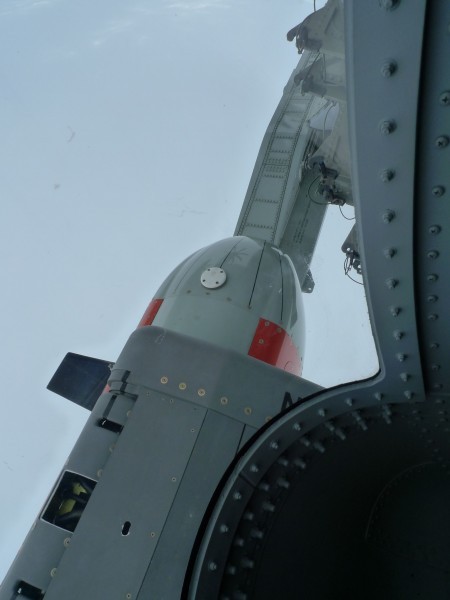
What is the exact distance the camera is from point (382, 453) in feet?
7.73

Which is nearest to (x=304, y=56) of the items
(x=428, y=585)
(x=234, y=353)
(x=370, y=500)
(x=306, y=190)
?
(x=306, y=190)

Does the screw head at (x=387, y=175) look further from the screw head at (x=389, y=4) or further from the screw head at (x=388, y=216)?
the screw head at (x=389, y=4)

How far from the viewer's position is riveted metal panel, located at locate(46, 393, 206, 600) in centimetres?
251

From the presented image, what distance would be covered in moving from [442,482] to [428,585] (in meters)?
0.56

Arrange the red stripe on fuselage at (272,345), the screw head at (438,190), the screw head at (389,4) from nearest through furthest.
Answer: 1. the screw head at (389,4)
2. the screw head at (438,190)
3. the red stripe on fuselage at (272,345)

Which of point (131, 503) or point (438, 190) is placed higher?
point (438, 190)

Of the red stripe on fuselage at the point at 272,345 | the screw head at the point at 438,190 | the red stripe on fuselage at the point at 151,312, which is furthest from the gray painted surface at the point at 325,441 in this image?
the red stripe on fuselage at the point at 151,312

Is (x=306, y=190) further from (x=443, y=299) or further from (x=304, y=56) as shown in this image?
(x=443, y=299)

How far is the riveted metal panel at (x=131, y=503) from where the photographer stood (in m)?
2.51

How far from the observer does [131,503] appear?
2.71 m

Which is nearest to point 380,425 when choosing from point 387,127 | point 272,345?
point 387,127

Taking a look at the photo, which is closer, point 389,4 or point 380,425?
point 389,4

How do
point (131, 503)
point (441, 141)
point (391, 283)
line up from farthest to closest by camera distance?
point (131, 503) < point (391, 283) < point (441, 141)

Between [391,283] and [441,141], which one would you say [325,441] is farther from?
[441,141]
